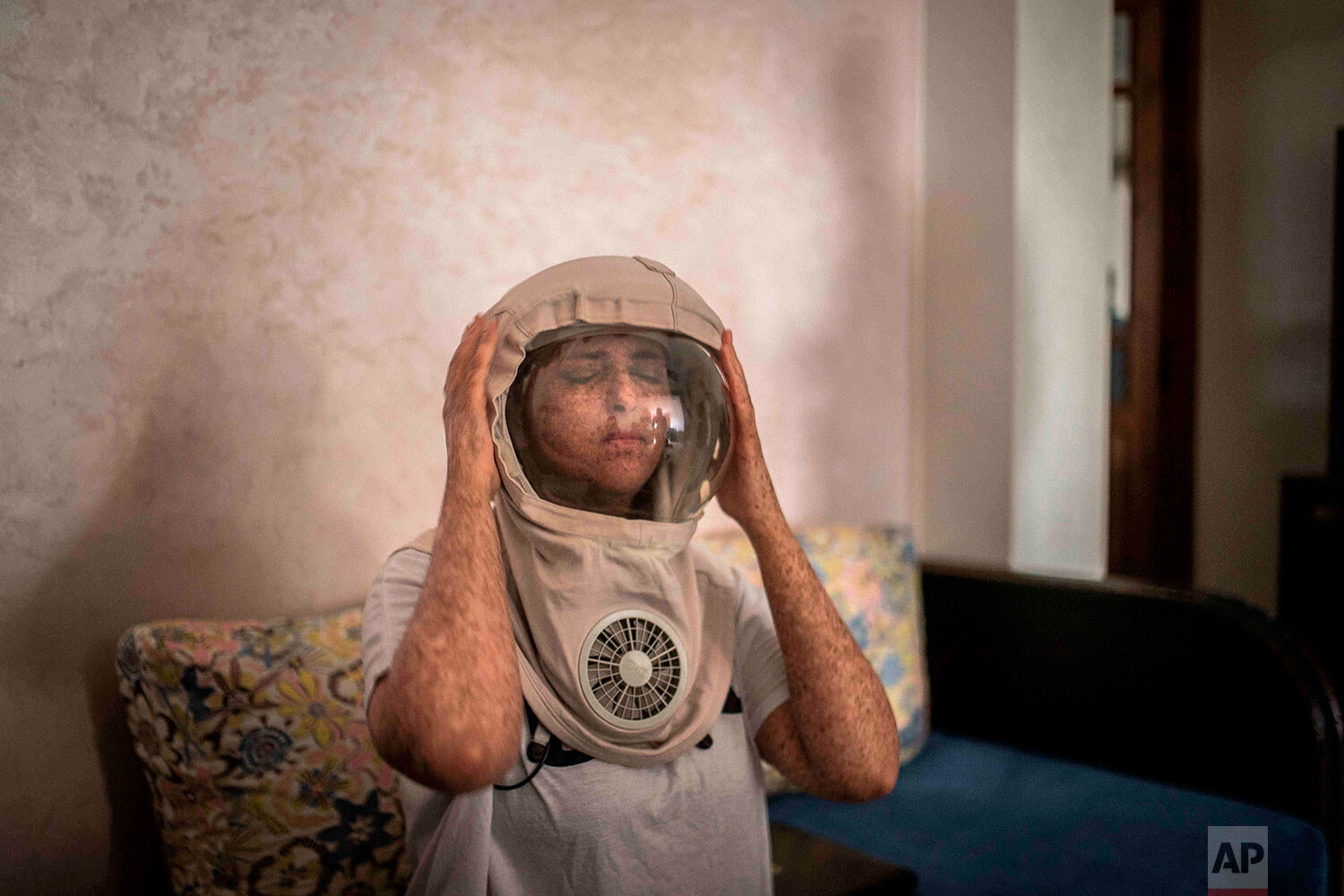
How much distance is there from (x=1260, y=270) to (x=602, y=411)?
340cm

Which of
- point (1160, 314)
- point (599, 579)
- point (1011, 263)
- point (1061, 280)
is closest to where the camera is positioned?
point (599, 579)

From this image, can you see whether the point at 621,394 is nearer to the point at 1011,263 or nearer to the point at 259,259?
the point at 259,259

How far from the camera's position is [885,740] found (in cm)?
106

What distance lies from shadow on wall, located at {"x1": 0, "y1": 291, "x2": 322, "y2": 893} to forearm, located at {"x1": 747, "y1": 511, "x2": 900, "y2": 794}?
0.75 m

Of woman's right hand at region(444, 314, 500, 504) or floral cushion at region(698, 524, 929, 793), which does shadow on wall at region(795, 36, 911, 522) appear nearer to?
floral cushion at region(698, 524, 929, 793)

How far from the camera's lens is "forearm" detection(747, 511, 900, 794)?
1022 mm

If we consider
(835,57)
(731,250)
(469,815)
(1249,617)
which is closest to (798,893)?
(469,815)

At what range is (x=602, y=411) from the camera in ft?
2.89

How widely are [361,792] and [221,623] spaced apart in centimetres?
28

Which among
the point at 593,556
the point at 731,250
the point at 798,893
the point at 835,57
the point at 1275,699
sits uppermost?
the point at 835,57

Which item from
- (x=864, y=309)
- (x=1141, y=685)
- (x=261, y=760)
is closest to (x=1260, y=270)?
(x=864, y=309)

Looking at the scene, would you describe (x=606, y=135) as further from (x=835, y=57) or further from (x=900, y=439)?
(x=900, y=439)

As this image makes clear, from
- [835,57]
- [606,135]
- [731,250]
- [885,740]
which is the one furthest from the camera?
[835,57]

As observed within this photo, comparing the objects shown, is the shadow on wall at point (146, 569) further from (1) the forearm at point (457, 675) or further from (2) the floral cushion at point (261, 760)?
(1) the forearm at point (457, 675)
